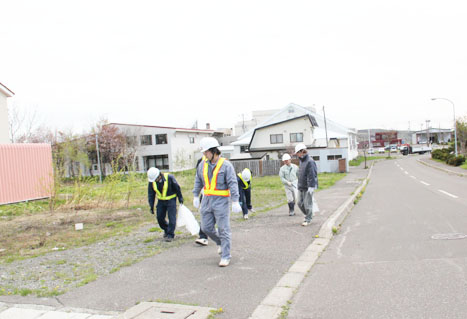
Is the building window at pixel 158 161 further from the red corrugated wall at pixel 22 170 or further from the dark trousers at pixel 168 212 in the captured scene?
the dark trousers at pixel 168 212

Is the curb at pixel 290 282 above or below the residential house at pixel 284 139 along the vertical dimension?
below

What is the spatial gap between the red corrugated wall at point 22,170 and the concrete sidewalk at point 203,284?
13.0 meters

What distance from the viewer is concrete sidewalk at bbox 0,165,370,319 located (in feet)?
14.2

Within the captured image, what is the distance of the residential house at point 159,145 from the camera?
4503cm

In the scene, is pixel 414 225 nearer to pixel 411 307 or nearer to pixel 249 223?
pixel 249 223

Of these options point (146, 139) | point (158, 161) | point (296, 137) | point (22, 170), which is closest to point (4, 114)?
point (22, 170)

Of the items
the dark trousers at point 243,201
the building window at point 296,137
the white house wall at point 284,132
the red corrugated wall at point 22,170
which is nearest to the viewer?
the dark trousers at point 243,201

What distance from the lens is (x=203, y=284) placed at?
5.10 meters

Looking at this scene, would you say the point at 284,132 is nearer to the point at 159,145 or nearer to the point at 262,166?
the point at 262,166

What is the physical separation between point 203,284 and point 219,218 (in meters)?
1.22

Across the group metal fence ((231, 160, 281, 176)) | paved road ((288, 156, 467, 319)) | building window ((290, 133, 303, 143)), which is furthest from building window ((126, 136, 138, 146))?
paved road ((288, 156, 467, 319))

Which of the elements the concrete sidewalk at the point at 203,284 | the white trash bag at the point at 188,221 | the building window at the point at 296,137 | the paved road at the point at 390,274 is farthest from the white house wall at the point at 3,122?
the building window at the point at 296,137

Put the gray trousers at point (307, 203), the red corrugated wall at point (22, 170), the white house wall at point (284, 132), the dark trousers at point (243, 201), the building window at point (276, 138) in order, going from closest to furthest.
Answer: the gray trousers at point (307, 203), the dark trousers at point (243, 201), the red corrugated wall at point (22, 170), the white house wall at point (284, 132), the building window at point (276, 138)

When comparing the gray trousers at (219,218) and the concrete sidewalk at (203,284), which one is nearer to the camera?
the concrete sidewalk at (203,284)
